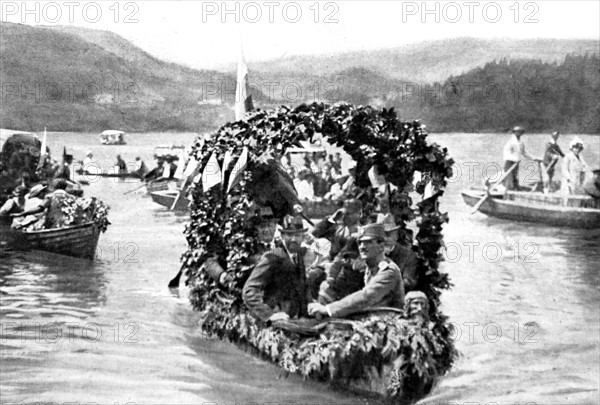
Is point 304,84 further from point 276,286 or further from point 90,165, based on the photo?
point 90,165

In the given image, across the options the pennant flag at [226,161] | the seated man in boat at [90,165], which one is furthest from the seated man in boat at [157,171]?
the pennant flag at [226,161]

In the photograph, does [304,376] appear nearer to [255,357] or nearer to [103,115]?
[255,357]

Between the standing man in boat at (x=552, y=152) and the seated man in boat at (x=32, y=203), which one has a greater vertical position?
the standing man in boat at (x=552, y=152)

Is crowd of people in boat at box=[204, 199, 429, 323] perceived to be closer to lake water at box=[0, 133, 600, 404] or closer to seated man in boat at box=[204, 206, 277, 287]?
seated man in boat at box=[204, 206, 277, 287]

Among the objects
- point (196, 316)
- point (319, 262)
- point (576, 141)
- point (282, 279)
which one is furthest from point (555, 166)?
point (196, 316)

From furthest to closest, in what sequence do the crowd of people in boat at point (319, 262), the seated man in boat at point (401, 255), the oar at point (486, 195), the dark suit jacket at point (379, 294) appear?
the oar at point (486, 195) < the seated man in boat at point (401, 255) < the crowd of people in boat at point (319, 262) < the dark suit jacket at point (379, 294)

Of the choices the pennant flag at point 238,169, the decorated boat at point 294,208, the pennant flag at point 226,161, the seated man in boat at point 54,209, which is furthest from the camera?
the seated man in boat at point 54,209

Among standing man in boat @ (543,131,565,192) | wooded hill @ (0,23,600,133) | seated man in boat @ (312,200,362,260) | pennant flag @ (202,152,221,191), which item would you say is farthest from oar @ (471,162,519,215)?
pennant flag @ (202,152,221,191)

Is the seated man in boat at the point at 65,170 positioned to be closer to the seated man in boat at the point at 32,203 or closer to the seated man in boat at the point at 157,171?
the seated man in boat at the point at 32,203
